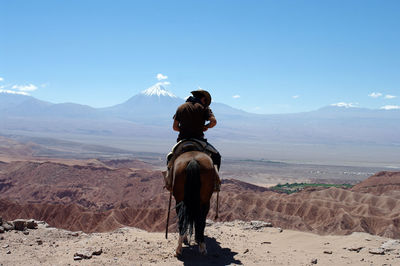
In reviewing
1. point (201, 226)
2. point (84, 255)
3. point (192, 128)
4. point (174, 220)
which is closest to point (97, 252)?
point (84, 255)

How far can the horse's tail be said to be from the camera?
26.7ft

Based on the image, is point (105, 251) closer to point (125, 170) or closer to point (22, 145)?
point (125, 170)

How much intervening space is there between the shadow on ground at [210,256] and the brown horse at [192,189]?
30cm

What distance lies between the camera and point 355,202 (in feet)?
152

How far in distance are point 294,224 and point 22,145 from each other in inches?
5524

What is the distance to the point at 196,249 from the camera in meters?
9.13

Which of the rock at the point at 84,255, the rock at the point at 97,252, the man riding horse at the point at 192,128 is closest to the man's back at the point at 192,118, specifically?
the man riding horse at the point at 192,128

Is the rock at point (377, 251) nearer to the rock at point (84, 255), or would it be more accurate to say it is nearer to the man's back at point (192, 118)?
the man's back at point (192, 118)

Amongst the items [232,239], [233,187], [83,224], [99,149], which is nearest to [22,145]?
[99,149]

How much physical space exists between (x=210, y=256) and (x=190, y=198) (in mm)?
1429

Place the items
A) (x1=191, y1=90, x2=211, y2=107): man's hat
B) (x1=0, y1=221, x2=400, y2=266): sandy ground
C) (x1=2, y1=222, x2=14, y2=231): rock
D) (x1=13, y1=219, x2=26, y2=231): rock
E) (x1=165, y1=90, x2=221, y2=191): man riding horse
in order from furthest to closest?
(x1=13, y1=219, x2=26, y2=231): rock → (x1=2, y1=222, x2=14, y2=231): rock → (x1=191, y1=90, x2=211, y2=107): man's hat → (x1=165, y1=90, x2=221, y2=191): man riding horse → (x1=0, y1=221, x2=400, y2=266): sandy ground

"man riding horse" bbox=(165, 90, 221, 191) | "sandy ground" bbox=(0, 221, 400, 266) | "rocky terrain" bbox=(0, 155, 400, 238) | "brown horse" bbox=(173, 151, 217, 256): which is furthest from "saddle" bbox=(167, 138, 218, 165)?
"rocky terrain" bbox=(0, 155, 400, 238)

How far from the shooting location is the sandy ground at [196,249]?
8.14 metres

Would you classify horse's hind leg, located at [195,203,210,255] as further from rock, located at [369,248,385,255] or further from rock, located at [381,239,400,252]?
rock, located at [381,239,400,252]
